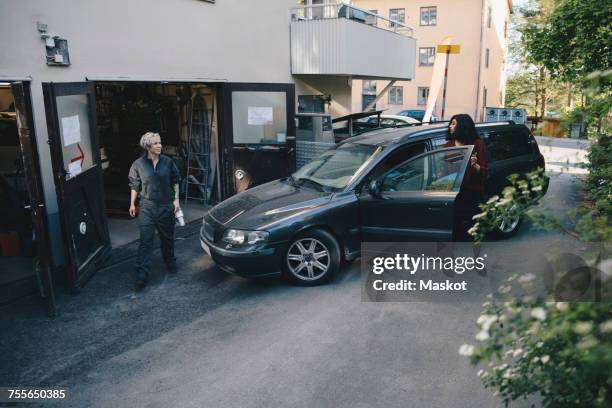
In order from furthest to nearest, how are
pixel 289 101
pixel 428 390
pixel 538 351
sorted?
pixel 289 101 < pixel 428 390 < pixel 538 351

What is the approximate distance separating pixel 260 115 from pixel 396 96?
27.1 metres

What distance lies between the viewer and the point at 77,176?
6164 millimetres

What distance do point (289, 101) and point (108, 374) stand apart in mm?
7173

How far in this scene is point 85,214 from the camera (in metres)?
6.42

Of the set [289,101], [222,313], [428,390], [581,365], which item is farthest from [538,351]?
[289,101]

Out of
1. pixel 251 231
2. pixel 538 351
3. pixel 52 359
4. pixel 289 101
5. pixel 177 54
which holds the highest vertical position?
pixel 177 54

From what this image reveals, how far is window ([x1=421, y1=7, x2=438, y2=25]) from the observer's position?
3275 centimetres

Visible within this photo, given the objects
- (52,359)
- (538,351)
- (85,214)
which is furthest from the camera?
(85,214)

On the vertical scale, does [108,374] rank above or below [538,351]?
below

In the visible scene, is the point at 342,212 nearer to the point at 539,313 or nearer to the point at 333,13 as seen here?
the point at 539,313

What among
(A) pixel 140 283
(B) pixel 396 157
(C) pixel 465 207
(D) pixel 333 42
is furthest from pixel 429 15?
(A) pixel 140 283

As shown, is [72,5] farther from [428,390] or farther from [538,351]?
[538,351]

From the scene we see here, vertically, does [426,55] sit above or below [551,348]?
above

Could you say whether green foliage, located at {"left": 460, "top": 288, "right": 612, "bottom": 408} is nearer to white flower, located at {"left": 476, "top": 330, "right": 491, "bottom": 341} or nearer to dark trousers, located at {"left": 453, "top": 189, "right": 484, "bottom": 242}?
white flower, located at {"left": 476, "top": 330, "right": 491, "bottom": 341}
